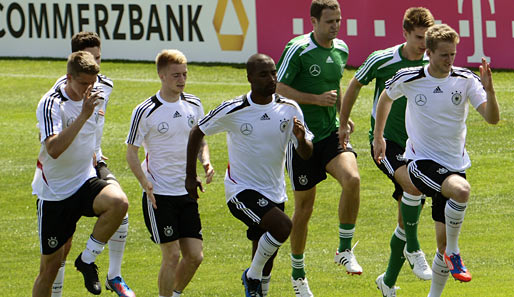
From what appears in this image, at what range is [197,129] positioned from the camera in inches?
411

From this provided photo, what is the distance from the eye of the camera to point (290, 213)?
680 inches

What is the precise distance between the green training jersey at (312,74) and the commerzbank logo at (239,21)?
15.5m

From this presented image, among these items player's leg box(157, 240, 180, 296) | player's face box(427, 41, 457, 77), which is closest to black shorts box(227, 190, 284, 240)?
player's leg box(157, 240, 180, 296)

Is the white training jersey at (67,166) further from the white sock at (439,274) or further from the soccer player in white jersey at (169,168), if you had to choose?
the white sock at (439,274)

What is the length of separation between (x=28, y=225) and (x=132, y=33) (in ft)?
42.2

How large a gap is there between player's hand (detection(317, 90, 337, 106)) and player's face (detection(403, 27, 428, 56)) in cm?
99

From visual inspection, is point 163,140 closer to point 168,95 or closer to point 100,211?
point 168,95

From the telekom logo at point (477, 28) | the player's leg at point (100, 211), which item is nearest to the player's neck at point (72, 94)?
the player's leg at point (100, 211)

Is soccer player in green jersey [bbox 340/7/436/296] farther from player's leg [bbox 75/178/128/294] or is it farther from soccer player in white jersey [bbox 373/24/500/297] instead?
player's leg [bbox 75/178/128/294]

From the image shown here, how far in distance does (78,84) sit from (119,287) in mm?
2276

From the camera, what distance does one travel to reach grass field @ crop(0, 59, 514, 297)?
13531 millimetres

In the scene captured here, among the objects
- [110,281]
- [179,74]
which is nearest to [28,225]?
[110,281]

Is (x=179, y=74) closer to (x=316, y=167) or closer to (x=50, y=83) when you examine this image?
(x=316, y=167)

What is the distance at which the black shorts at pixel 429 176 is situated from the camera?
10.7 m
